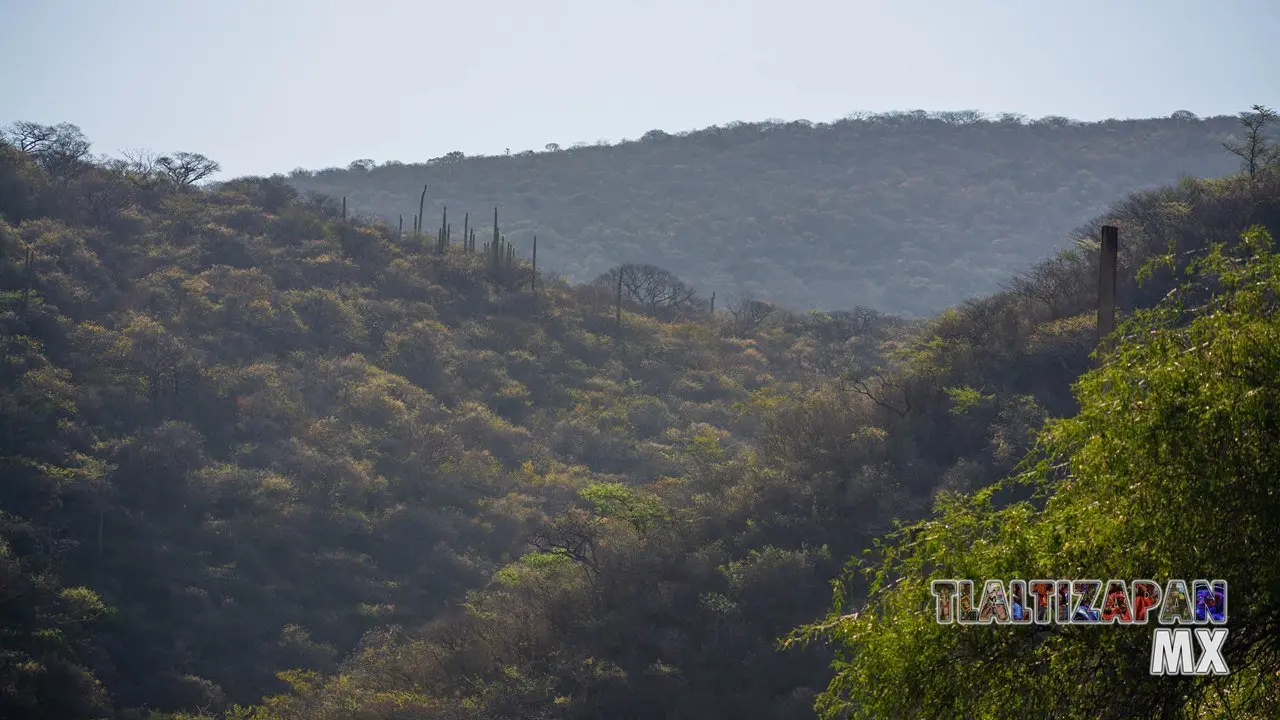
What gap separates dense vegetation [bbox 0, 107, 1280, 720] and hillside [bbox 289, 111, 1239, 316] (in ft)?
169

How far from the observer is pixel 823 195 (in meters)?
129

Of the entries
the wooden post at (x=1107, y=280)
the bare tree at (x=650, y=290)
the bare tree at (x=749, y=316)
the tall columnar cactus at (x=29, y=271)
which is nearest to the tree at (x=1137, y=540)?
the wooden post at (x=1107, y=280)

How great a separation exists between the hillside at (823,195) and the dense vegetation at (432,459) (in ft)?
169

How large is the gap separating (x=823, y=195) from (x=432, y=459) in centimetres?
9523

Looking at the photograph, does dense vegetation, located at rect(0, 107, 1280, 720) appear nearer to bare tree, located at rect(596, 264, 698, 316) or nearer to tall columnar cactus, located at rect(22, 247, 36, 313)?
tall columnar cactus, located at rect(22, 247, 36, 313)

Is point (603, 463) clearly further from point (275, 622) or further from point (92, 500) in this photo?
point (92, 500)

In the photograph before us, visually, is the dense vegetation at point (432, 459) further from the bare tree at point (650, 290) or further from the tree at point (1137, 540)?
the bare tree at point (650, 290)

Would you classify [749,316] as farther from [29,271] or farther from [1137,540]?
[1137,540]

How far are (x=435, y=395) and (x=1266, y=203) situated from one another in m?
30.9

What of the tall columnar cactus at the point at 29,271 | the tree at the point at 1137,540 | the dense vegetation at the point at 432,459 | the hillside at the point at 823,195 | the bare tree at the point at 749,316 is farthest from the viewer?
the hillside at the point at 823,195

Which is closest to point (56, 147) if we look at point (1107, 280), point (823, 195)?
point (1107, 280)

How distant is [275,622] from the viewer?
32344mm

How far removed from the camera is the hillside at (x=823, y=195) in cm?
11106

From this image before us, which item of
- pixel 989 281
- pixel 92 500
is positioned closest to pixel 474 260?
pixel 92 500
